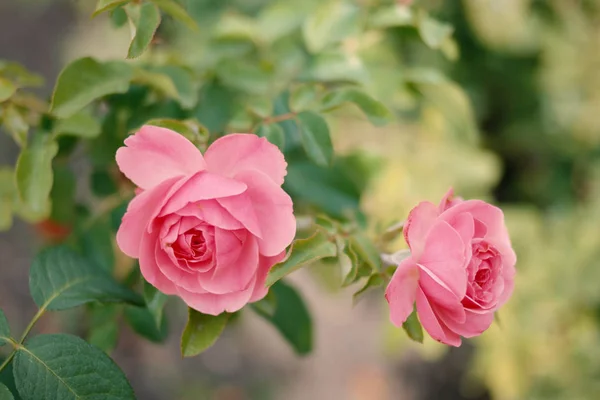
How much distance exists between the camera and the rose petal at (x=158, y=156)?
64 centimetres

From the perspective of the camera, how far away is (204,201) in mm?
614

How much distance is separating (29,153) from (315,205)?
497 mm

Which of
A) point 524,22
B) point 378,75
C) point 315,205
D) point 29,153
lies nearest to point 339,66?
point 378,75

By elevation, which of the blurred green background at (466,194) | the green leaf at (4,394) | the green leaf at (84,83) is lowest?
the blurred green background at (466,194)

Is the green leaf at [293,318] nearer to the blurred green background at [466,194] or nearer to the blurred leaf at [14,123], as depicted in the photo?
the blurred green background at [466,194]

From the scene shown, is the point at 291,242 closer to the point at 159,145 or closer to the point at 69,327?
the point at 159,145

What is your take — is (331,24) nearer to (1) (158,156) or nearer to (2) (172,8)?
(2) (172,8)

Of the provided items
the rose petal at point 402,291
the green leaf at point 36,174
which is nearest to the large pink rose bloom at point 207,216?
the rose petal at point 402,291

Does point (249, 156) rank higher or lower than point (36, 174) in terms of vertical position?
higher

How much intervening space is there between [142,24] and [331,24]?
43cm

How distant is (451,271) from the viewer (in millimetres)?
598

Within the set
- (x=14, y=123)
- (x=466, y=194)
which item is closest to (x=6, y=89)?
(x=14, y=123)

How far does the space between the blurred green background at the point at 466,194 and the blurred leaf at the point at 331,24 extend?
9cm

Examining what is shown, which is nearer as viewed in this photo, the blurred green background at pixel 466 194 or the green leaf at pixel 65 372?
the green leaf at pixel 65 372
